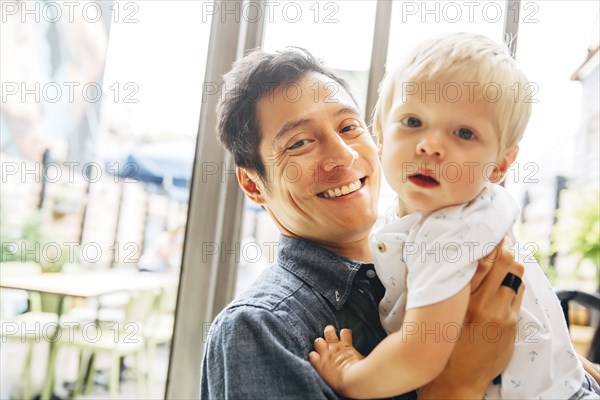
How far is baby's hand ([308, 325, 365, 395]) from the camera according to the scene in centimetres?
102

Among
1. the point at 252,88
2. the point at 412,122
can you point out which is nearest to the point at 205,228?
the point at 252,88

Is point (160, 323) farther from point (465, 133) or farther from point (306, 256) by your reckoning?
point (465, 133)

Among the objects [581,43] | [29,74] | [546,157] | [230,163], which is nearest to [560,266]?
[546,157]

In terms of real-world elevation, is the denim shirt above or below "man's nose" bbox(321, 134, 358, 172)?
below

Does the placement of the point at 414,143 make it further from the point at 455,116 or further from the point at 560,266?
the point at 560,266

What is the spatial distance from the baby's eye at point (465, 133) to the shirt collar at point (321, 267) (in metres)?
0.42

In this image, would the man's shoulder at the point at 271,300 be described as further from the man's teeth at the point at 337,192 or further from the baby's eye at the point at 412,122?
the baby's eye at the point at 412,122

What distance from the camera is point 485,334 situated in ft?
3.34

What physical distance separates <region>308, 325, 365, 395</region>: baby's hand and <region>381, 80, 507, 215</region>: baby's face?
31cm

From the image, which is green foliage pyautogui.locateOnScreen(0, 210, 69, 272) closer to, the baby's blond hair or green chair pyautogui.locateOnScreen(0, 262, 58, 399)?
green chair pyautogui.locateOnScreen(0, 262, 58, 399)

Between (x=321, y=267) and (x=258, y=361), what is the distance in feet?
→ 1.03

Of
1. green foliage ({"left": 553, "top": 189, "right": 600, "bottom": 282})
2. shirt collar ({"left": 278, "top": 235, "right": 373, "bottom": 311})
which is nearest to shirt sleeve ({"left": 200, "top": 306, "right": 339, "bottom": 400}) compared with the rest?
shirt collar ({"left": 278, "top": 235, "right": 373, "bottom": 311})

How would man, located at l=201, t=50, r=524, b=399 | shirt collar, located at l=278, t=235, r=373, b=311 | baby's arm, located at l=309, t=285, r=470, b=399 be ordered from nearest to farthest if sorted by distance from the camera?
baby's arm, located at l=309, t=285, r=470, b=399, man, located at l=201, t=50, r=524, b=399, shirt collar, located at l=278, t=235, r=373, b=311

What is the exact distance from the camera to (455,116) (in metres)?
0.98
